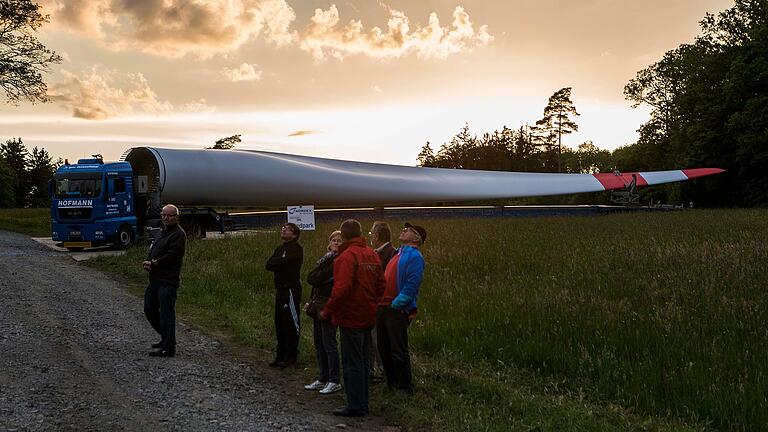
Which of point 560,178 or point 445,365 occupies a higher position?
point 560,178

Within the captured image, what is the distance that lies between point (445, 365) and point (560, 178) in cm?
3457

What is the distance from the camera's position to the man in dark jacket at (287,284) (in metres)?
7.93

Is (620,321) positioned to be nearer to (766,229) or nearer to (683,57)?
(766,229)

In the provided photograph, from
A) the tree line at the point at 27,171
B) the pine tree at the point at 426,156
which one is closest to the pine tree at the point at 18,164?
the tree line at the point at 27,171

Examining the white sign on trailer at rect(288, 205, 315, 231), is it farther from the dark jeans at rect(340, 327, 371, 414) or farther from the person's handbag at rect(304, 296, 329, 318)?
the dark jeans at rect(340, 327, 371, 414)

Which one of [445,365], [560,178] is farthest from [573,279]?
[560,178]

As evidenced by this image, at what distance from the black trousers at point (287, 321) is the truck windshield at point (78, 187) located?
652 inches

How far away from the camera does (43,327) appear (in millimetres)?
9977

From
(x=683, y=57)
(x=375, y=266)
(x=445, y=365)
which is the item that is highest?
(x=683, y=57)

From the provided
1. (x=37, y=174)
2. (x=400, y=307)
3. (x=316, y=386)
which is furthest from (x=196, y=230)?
(x=37, y=174)

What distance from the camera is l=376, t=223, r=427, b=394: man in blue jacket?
679 centimetres

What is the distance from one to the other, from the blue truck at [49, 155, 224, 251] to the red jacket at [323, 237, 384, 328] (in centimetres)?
1762

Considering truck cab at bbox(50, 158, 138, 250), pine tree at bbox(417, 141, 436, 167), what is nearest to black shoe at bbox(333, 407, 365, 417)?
truck cab at bbox(50, 158, 138, 250)

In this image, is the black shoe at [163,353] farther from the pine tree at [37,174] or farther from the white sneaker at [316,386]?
the pine tree at [37,174]
